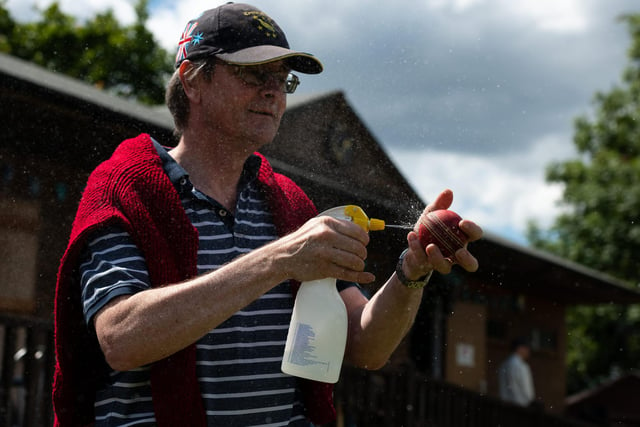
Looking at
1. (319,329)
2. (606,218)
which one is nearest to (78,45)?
(606,218)

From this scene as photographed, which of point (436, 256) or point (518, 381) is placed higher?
point (436, 256)

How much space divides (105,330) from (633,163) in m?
26.2

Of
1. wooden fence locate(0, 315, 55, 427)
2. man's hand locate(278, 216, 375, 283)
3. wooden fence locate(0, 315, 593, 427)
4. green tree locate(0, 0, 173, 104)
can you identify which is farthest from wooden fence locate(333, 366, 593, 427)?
green tree locate(0, 0, 173, 104)

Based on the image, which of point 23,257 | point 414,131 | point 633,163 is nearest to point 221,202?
point 414,131

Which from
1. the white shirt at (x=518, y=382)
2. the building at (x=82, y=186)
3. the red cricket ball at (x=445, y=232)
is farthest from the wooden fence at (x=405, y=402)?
the red cricket ball at (x=445, y=232)

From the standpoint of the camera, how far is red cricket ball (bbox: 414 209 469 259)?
1606mm

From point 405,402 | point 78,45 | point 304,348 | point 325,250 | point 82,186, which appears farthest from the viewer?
point 78,45

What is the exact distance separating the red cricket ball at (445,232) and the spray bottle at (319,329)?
11 centimetres

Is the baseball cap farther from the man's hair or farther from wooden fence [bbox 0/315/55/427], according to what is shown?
wooden fence [bbox 0/315/55/427]

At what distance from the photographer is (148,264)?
1.59 meters

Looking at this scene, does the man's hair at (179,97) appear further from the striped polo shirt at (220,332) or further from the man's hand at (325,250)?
the man's hand at (325,250)

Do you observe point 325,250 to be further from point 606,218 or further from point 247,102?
point 606,218

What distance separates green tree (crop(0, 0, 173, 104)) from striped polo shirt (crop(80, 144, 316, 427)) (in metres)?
17.9

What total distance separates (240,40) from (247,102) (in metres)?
0.15
